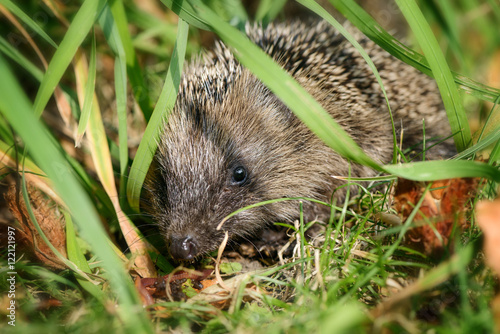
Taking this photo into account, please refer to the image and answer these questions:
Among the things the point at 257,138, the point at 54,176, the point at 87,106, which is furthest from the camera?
the point at 257,138

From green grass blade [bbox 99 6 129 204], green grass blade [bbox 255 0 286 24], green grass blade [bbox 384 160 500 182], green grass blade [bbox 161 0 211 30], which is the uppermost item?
green grass blade [bbox 255 0 286 24]

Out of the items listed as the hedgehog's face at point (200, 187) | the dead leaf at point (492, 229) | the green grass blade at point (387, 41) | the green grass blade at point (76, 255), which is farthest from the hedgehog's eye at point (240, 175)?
the dead leaf at point (492, 229)

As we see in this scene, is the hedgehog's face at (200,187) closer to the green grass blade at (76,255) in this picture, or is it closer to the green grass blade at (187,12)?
the green grass blade at (76,255)

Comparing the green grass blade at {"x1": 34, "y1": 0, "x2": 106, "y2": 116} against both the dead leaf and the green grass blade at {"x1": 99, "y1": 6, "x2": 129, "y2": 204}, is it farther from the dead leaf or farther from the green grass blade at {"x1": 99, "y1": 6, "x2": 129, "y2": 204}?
the dead leaf

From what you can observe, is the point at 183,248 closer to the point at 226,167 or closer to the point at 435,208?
the point at 226,167

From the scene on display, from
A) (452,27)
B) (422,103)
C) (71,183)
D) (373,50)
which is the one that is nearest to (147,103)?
(71,183)


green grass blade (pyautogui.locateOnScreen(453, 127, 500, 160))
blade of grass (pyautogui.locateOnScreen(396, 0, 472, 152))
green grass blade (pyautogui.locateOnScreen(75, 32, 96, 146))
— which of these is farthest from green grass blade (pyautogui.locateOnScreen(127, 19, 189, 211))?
green grass blade (pyautogui.locateOnScreen(453, 127, 500, 160))

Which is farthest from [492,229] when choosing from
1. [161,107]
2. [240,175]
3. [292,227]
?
[161,107]
